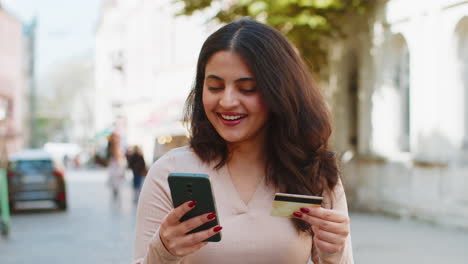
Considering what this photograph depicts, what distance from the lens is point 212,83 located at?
2.59 metres

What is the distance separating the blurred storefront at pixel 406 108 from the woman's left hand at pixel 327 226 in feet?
37.8

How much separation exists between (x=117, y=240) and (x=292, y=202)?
33.6 ft

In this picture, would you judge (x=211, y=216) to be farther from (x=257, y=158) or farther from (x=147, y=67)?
(x=147, y=67)

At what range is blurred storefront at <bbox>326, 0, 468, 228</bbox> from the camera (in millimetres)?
14141

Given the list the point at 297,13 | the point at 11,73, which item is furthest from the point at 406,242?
the point at 11,73

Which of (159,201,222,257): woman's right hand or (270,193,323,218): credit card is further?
(270,193,323,218): credit card

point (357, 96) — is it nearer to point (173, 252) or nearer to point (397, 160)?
point (397, 160)

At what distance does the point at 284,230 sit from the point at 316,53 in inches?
648

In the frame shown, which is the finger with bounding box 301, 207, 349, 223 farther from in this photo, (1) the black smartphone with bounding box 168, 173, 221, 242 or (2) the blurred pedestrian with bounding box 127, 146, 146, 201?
(2) the blurred pedestrian with bounding box 127, 146, 146, 201

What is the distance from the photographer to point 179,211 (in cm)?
216

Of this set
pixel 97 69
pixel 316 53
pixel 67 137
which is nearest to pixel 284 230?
pixel 316 53

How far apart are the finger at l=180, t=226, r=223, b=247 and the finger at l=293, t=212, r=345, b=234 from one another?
30 cm

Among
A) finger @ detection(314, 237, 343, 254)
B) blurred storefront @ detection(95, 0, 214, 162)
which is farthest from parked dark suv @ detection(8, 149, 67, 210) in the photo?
finger @ detection(314, 237, 343, 254)

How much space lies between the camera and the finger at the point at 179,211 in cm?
215
